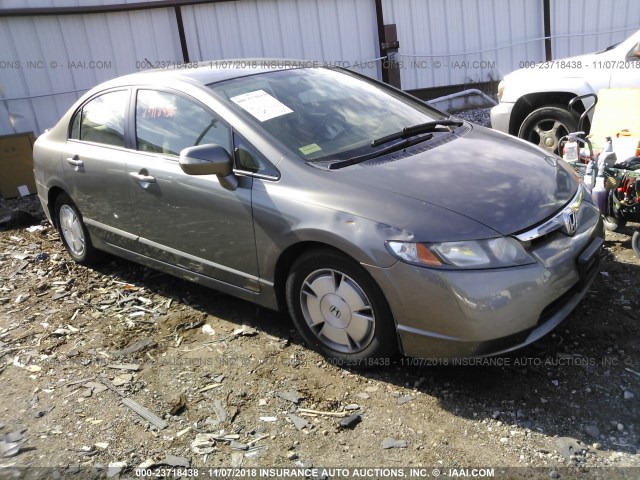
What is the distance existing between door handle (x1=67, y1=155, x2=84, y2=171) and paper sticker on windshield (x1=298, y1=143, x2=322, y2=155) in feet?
6.90

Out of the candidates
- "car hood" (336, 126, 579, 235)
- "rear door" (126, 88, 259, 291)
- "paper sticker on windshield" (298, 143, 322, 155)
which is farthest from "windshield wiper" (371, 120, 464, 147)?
"rear door" (126, 88, 259, 291)

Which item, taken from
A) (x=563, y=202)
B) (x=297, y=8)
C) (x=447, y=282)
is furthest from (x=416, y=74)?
(x=447, y=282)

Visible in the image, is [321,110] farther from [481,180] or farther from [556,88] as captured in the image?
[556,88]

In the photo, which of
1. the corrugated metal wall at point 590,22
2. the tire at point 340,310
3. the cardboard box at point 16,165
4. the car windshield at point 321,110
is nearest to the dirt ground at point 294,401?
the tire at point 340,310

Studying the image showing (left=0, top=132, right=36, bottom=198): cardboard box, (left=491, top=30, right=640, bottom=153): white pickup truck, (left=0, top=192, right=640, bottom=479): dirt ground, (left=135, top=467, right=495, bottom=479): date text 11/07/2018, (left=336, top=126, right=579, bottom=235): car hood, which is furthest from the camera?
(left=0, top=132, right=36, bottom=198): cardboard box

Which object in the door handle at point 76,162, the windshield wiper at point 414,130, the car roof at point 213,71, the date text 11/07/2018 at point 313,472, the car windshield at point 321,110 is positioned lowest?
the date text 11/07/2018 at point 313,472

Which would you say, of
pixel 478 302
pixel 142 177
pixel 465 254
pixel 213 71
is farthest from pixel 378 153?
pixel 142 177

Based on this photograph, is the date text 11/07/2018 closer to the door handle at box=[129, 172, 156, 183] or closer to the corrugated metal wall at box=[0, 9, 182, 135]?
the door handle at box=[129, 172, 156, 183]

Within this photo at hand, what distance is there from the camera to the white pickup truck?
610 cm

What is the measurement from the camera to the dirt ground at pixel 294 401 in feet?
9.45

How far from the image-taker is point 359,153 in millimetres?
3664

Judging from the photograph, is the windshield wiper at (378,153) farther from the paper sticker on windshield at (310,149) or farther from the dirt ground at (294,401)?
the dirt ground at (294,401)

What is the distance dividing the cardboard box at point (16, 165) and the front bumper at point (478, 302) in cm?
659

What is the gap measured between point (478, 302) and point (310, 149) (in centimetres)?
137
